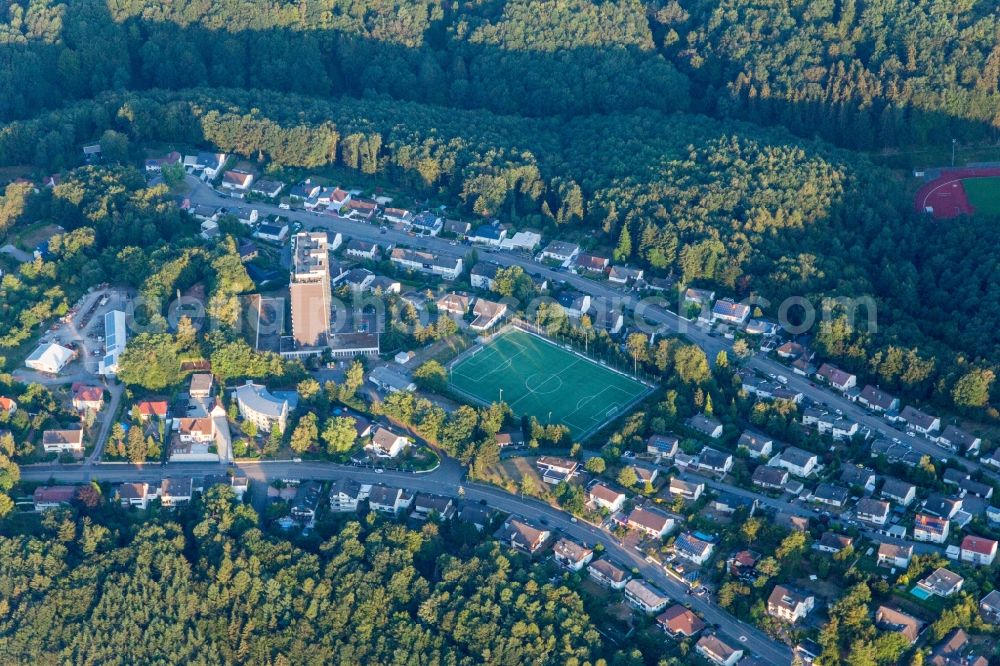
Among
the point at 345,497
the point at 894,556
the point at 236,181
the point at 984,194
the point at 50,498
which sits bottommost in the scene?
the point at 50,498

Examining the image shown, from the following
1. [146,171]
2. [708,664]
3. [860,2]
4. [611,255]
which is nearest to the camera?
[708,664]

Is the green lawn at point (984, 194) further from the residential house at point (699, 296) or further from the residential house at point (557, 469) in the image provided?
the residential house at point (557, 469)

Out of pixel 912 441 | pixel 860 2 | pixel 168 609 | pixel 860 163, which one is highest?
pixel 860 2

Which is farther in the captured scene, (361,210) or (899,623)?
(361,210)

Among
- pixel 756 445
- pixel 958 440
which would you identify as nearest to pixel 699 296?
pixel 756 445

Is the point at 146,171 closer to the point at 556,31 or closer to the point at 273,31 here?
the point at 273,31

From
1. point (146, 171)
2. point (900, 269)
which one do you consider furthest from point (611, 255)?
point (146, 171)

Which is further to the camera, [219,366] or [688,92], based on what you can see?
[688,92]

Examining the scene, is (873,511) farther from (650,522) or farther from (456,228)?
(456,228)

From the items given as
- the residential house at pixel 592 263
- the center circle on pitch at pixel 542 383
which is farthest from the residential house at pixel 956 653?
the residential house at pixel 592 263
